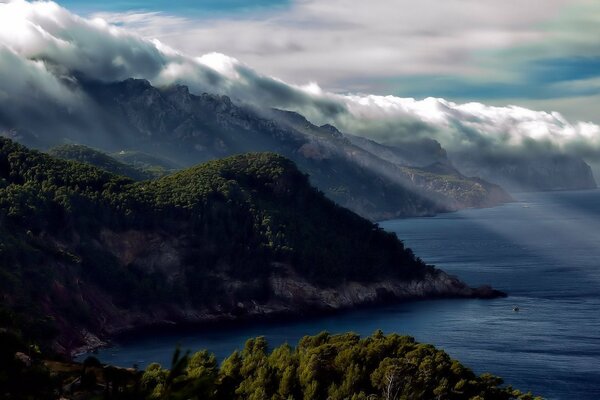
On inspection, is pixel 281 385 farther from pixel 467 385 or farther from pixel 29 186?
pixel 29 186

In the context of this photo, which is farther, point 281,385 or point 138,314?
point 138,314

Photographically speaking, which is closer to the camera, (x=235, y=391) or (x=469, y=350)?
(x=235, y=391)

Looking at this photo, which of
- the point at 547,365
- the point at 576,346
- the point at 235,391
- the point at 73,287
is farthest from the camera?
the point at 73,287

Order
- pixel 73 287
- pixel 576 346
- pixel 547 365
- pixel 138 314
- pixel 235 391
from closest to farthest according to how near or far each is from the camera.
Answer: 1. pixel 235 391
2. pixel 547 365
3. pixel 576 346
4. pixel 73 287
5. pixel 138 314

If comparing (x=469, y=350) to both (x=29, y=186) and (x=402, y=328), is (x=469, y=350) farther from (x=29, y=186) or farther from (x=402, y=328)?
(x=29, y=186)

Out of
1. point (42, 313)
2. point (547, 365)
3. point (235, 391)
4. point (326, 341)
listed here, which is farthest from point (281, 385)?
point (42, 313)

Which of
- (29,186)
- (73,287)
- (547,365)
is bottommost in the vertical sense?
(547,365)

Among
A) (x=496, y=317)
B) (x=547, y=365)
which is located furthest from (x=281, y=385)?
(x=496, y=317)

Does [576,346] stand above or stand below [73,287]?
below

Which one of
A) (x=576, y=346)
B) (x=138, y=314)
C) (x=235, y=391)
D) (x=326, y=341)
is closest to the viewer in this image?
(x=235, y=391)
